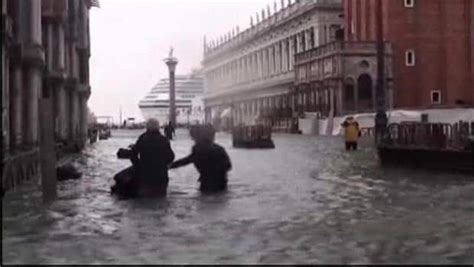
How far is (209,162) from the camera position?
15758 millimetres

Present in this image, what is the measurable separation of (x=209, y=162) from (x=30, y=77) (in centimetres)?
1183

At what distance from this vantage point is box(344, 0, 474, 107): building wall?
78.2 metres

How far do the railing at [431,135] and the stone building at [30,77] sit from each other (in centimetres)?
1031

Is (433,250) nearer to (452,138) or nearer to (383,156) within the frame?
(452,138)

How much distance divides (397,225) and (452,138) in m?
11.9

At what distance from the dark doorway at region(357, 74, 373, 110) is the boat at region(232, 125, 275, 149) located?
3117 cm

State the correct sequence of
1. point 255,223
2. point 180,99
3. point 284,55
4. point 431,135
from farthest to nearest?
1. point 180,99
2. point 284,55
3. point 431,135
4. point 255,223

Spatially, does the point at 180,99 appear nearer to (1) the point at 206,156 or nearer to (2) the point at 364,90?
(2) the point at 364,90

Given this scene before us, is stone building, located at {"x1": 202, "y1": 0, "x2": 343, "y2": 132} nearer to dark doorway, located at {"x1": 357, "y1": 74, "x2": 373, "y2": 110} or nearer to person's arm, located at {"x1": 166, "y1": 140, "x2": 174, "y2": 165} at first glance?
dark doorway, located at {"x1": 357, "y1": 74, "x2": 373, "y2": 110}

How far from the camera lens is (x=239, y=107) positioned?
136500mm

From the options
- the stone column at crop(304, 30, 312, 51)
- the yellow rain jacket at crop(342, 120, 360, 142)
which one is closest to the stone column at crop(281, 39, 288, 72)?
the stone column at crop(304, 30, 312, 51)

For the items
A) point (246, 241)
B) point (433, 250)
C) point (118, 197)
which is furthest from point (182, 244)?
point (118, 197)

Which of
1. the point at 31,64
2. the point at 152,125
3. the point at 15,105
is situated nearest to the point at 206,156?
the point at 152,125

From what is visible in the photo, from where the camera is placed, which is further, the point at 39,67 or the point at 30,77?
the point at 39,67
